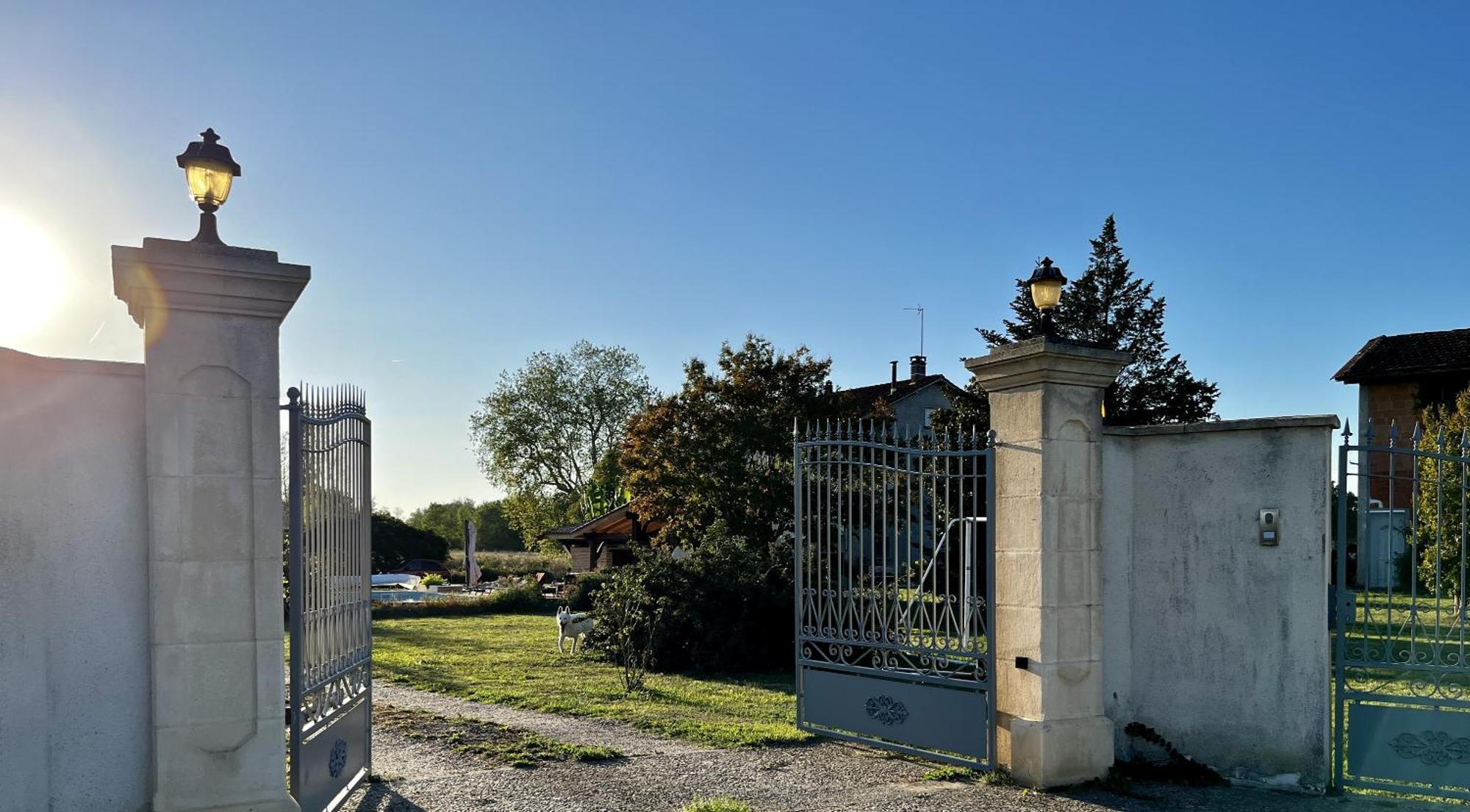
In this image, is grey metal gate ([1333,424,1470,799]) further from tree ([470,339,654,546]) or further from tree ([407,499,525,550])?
tree ([407,499,525,550])

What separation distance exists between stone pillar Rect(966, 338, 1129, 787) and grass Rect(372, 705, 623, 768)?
126 inches

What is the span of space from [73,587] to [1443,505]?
391 inches

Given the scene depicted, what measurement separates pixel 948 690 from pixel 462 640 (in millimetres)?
12350

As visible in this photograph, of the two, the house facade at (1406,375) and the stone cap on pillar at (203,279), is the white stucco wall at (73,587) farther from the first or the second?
the house facade at (1406,375)

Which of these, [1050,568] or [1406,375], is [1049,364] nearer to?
[1050,568]

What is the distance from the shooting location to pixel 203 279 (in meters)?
5.18

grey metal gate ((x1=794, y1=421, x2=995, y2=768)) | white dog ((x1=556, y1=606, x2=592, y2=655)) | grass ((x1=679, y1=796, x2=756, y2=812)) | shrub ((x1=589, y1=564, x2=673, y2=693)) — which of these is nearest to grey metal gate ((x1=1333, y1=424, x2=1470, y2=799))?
grey metal gate ((x1=794, y1=421, x2=995, y2=768))

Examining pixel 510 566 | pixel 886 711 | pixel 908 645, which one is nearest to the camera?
pixel 908 645

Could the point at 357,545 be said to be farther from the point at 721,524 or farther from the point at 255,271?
the point at 721,524

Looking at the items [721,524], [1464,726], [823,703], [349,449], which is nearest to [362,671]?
[349,449]

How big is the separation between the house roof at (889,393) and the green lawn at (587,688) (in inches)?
319

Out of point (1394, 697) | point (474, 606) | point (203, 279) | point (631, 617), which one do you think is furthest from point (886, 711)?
point (474, 606)

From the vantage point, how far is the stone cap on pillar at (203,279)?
5102mm

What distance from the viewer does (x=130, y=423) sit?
5.17m
